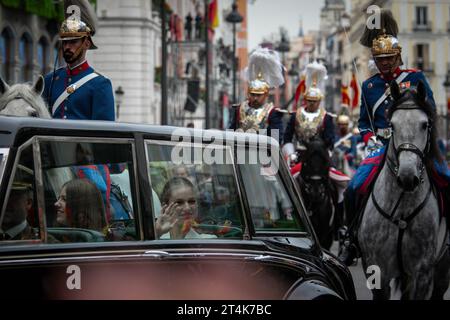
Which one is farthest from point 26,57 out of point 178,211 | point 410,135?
point 178,211

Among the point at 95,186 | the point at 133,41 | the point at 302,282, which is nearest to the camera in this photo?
the point at 95,186

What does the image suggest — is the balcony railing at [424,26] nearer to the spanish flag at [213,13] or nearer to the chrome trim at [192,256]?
A: the spanish flag at [213,13]

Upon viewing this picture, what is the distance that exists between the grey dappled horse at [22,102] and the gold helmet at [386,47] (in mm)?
3693

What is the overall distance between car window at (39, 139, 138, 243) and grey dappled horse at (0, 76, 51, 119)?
2.20m

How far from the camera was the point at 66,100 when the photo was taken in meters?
9.74

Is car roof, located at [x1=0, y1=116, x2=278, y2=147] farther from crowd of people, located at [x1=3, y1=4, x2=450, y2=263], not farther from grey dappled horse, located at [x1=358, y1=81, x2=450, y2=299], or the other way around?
grey dappled horse, located at [x1=358, y1=81, x2=450, y2=299]

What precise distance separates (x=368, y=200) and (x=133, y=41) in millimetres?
43326

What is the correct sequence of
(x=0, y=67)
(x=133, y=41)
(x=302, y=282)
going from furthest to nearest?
(x=133, y=41) < (x=0, y=67) < (x=302, y=282)

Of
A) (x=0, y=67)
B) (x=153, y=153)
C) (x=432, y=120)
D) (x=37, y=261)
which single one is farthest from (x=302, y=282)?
(x=0, y=67)

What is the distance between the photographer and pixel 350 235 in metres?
10.7

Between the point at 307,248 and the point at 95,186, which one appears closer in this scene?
the point at 95,186

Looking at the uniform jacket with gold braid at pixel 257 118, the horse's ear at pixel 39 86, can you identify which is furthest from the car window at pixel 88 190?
the uniform jacket with gold braid at pixel 257 118

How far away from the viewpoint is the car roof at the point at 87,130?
5555 millimetres

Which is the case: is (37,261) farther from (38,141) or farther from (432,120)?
(432,120)
